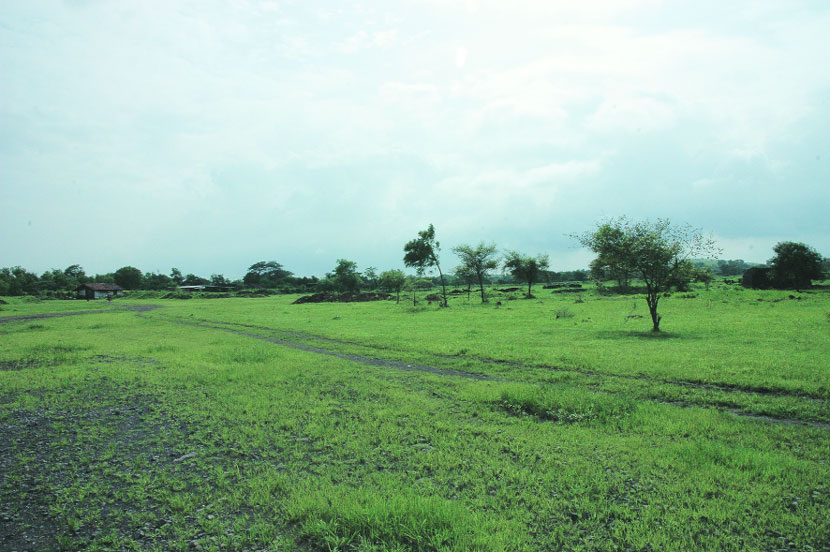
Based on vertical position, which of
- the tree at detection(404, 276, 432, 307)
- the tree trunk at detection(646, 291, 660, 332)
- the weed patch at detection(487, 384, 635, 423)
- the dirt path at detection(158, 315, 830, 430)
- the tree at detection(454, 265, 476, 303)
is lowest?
the dirt path at detection(158, 315, 830, 430)

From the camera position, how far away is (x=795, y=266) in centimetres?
5959

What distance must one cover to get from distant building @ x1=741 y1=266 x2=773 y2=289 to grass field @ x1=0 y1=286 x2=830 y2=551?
63.7 meters

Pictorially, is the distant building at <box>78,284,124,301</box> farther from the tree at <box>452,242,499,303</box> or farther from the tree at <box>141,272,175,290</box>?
the tree at <box>452,242,499,303</box>

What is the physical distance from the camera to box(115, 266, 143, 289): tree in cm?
14875

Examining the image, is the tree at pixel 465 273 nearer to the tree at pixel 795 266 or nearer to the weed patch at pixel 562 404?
the tree at pixel 795 266

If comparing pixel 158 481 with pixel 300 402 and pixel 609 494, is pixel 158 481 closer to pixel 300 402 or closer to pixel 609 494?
pixel 300 402

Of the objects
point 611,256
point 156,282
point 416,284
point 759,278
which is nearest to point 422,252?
point 416,284

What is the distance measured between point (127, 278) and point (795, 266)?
609ft

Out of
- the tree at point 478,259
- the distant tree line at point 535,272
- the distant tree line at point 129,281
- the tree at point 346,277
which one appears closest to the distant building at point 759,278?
the distant tree line at point 535,272

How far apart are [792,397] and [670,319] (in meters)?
19.8

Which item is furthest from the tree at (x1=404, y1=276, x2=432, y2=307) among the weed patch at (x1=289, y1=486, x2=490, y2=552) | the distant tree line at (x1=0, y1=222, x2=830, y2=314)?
the weed patch at (x1=289, y1=486, x2=490, y2=552)

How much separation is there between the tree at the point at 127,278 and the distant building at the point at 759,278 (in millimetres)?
178776

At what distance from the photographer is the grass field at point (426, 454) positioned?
4867mm

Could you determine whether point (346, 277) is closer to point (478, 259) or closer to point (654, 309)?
point (478, 259)
